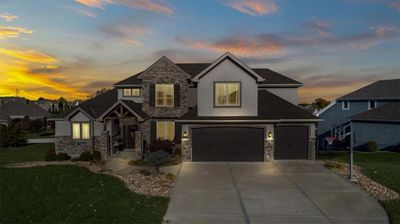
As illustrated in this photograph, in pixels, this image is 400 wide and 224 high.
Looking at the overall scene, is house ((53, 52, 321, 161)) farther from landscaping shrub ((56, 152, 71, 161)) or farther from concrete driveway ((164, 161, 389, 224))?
landscaping shrub ((56, 152, 71, 161))

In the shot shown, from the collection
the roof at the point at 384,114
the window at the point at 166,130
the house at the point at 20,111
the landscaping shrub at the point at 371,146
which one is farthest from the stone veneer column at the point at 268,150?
the house at the point at 20,111

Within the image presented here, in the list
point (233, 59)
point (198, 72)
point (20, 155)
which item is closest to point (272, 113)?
point (233, 59)

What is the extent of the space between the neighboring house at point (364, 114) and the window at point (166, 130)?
20.9 metres

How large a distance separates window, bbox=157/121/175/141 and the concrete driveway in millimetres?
7430

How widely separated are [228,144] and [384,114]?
66.1 feet

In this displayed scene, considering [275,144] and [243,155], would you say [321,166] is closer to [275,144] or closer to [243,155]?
[275,144]

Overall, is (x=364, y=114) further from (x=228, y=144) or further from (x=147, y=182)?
(x=147, y=182)

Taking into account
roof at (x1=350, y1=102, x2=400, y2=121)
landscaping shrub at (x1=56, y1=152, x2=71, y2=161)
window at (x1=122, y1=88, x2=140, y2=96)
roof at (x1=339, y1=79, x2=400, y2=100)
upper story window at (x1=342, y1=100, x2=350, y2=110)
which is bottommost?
landscaping shrub at (x1=56, y1=152, x2=71, y2=161)

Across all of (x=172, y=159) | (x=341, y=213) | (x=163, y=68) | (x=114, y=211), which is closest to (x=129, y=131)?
(x=163, y=68)

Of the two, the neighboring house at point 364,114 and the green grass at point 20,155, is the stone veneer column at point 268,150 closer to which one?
the neighboring house at point 364,114

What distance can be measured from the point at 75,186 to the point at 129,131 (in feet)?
47.5

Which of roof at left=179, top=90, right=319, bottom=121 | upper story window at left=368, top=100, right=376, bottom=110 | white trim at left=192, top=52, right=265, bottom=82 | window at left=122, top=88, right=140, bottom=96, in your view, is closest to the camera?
roof at left=179, top=90, right=319, bottom=121

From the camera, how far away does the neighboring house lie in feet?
106

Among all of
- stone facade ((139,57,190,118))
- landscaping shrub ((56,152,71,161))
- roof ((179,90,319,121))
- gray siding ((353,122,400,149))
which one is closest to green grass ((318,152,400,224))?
gray siding ((353,122,400,149))
